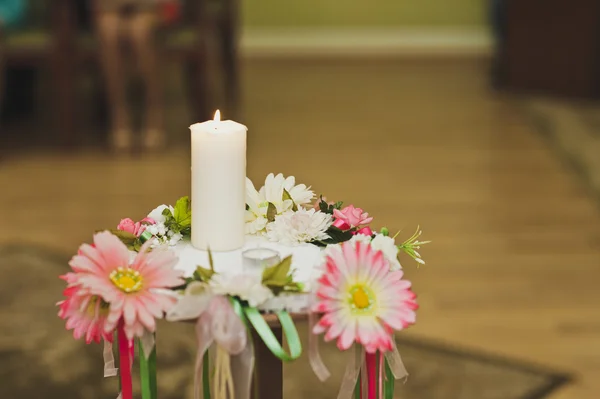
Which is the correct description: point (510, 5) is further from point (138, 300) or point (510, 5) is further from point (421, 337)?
point (138, 300)

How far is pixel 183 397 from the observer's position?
1871mm

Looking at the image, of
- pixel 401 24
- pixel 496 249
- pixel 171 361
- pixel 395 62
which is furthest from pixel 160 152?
pixel 401 24

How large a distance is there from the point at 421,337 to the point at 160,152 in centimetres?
192

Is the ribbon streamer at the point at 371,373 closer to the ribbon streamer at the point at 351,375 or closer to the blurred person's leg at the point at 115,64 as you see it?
the ribbon streamer at the point at 351,375

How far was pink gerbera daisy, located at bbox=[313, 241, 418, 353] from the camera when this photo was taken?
3.24 feet

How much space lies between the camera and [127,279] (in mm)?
1005

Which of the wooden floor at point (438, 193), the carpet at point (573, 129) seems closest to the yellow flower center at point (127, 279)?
the wooden floor at point (438, 193)

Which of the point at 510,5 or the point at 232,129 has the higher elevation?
the point at 510,5

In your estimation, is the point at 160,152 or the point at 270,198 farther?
the point at 160,152

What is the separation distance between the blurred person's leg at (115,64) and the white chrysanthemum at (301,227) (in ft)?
8.68

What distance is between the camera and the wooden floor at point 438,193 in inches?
89.1

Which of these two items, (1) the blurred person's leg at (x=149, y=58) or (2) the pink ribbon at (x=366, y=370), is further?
(1) the blurred person's leg at (x=149, y=58)

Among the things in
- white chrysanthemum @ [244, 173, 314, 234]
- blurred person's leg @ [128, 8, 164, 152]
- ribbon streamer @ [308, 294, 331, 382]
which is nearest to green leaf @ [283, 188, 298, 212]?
white chrysanthemum @ [244, 173, 314, 234]

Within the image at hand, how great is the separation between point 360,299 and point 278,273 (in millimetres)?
87
